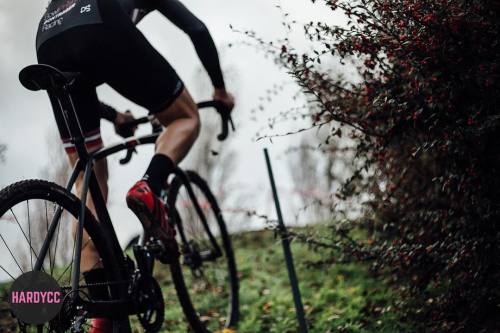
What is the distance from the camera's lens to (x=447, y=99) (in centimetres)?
224

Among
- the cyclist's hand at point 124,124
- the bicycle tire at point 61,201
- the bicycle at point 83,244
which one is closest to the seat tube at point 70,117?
the bicycle at point 83,244

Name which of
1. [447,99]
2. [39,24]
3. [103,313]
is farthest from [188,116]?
[447,99]

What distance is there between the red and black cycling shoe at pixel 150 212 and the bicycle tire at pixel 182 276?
19.3 inches

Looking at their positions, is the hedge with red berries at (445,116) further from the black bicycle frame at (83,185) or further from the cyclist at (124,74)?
the black bicycle frame at (83,185)

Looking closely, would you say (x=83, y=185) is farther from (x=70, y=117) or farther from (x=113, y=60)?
(x=113, y=60)

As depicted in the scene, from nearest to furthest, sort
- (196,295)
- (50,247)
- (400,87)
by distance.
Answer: (50,247)
(400,87)
(196,295)

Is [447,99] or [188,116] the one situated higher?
[188,116]

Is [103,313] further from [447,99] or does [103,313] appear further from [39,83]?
[447,99]

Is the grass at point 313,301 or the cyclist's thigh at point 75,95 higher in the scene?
the cyclist's thigh at point 75,95

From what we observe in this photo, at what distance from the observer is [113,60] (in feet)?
8.07

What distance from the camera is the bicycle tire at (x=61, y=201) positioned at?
199 cm

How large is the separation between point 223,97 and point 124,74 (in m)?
0.73

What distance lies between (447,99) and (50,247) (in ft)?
5.52

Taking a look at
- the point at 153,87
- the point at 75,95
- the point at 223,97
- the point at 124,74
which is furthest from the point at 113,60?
the point at 223,97
